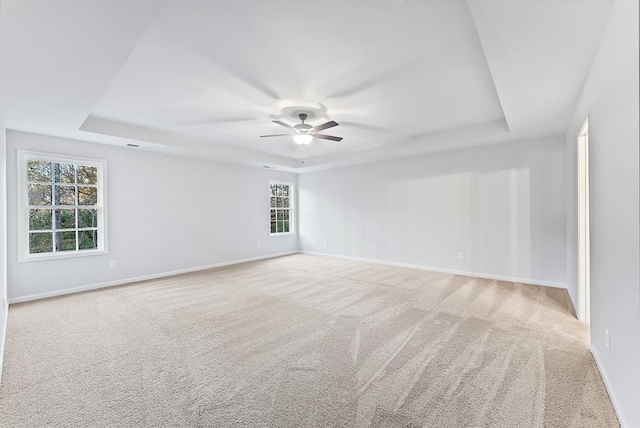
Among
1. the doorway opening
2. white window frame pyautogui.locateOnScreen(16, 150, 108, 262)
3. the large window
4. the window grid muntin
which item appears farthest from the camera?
the large window

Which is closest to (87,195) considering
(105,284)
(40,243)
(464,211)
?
(40,243)

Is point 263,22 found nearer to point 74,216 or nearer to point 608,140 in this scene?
point 608,140

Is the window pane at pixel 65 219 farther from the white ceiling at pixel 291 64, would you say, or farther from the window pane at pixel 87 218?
the white ceiling at pixel 291 64

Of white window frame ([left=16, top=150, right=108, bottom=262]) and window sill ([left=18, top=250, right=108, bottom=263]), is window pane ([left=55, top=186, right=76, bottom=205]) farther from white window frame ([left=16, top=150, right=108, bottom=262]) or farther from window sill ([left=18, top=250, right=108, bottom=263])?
window sill ([left=18, top=250, right=108, bottom=263])

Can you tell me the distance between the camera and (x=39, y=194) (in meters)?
4.42

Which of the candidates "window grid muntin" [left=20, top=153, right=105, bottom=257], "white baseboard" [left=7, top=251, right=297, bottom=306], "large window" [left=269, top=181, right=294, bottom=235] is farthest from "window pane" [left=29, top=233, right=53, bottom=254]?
"large window" [left=269, top=181, right=294, bottom=235]

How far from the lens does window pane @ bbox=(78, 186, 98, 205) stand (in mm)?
4785

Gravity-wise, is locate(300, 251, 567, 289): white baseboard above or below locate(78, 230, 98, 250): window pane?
below

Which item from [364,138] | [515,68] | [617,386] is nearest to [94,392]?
[617,386]

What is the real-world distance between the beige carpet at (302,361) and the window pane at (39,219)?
3.74 ft

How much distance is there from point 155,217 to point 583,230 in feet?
21.7

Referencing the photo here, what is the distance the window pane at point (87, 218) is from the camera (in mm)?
4793

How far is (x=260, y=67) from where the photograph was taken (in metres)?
2.81

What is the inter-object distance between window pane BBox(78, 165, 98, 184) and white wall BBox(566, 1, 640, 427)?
21.0 feet
